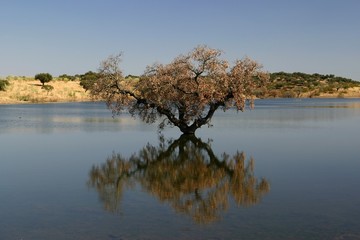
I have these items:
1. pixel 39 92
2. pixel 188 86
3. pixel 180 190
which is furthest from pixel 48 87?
pixel 180 190

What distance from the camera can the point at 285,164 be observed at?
26.9 meters

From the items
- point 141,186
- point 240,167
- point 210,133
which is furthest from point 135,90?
point 141,186

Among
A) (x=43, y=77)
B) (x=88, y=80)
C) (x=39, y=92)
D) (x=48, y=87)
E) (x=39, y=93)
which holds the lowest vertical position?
(x=39, y=93)

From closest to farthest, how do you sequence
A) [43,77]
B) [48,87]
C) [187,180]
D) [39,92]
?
1. [187,180]
2. [39,92]
3. [48,87]
4. [43,77]

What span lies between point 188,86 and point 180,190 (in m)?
22.2

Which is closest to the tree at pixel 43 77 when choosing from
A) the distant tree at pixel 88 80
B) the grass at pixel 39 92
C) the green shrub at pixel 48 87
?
the grass at pixel 39 92

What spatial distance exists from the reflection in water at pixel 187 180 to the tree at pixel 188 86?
9.11 meters

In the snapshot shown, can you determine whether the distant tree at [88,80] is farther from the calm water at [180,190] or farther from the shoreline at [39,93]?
the calm water at [180,190]

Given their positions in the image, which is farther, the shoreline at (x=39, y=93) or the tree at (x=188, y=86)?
the shoreline at (x=39, y=93)

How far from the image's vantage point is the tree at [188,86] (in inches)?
1598

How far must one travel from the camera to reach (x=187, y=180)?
22234mm

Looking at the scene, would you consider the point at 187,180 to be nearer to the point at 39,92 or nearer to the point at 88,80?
the point at 88,80

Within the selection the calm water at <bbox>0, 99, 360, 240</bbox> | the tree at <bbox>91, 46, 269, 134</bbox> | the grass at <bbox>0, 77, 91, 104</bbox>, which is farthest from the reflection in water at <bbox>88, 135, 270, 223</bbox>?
the grass at <bbox>0, 77, 91, 104</bbox>

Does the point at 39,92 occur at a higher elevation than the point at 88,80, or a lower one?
lower
